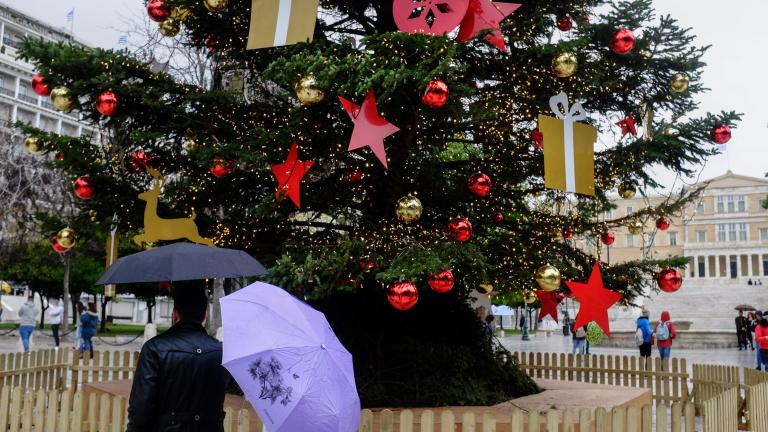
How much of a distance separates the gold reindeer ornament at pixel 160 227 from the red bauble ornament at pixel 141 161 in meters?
0.70

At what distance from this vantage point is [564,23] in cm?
824

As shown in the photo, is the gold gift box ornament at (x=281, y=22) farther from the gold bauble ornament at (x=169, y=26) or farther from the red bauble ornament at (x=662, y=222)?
the red bauble ornament at (x=662, y=222)

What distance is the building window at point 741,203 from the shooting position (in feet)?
308

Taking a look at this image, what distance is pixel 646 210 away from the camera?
8.44 metres

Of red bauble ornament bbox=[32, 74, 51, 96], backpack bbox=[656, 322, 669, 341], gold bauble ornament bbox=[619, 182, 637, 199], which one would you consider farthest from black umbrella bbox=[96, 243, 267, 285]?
backpack bbox=[656, 322, 669, 341]

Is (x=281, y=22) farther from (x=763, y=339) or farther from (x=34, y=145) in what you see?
(x=763, y=339)

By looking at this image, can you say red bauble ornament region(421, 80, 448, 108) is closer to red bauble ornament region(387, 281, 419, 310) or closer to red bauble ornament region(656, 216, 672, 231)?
red bauble ornament region(387, 281, 419, 310)

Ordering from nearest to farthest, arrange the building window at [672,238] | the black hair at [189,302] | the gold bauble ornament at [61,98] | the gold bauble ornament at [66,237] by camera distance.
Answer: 1. the black hair at [189,302]
2. the gold bauble ornament at [61,98]
3. the gold bauble ornament at [66,237]
4. the building window at [672,238]

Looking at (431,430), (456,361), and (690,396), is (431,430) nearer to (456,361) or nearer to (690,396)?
(456,361)

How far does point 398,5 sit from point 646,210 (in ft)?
13.4

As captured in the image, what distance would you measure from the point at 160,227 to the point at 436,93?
3.26m

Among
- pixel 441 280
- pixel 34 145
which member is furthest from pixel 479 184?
pixel 34 145

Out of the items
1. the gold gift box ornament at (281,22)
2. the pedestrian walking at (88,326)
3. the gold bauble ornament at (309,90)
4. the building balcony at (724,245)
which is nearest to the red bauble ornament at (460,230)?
the gold bauble ornament at (309,90)

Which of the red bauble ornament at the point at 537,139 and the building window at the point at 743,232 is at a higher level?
the building window at the point at 743,232
